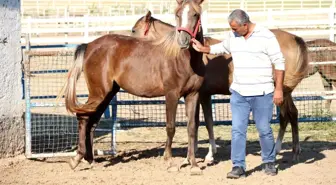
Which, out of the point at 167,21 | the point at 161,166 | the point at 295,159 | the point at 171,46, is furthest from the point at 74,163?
the point at 167,21

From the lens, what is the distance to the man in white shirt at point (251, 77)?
270 inches

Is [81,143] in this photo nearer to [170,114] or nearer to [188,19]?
[170,114]

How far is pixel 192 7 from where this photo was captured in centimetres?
716

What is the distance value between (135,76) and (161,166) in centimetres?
124

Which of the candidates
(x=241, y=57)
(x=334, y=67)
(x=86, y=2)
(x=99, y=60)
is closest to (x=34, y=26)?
(x=86, y=2)

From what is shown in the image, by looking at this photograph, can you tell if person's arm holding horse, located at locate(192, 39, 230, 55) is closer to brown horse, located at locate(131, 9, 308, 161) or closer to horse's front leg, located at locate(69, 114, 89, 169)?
brown horse, located at locate(131, 9, 308, 161)

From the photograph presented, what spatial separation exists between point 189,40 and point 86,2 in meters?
29.7

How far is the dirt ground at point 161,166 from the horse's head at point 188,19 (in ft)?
5.60

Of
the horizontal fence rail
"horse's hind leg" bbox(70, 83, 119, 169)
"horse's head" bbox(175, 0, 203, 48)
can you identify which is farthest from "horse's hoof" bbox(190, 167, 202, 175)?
the horizontal fence rail

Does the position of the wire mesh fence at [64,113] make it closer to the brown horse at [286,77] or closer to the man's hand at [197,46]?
the brown horse at [286,77]

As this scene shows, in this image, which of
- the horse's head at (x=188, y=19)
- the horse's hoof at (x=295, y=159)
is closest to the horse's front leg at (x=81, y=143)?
the horse's head at (x=188, y=19)

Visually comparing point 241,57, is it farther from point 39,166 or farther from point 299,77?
point 39,166

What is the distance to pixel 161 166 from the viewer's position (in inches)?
319

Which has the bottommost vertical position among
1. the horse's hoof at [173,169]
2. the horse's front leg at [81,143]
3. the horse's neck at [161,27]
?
the horse's hoof at [173,169]
